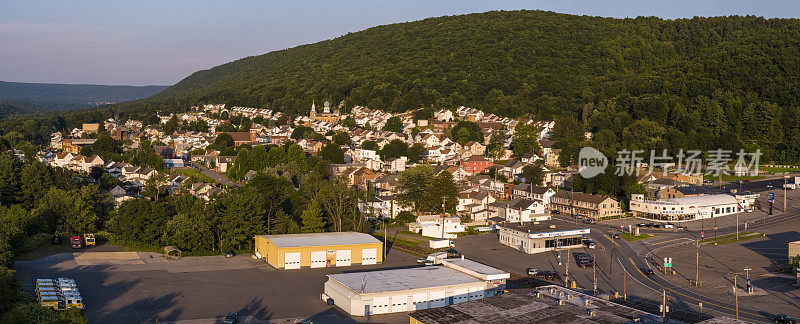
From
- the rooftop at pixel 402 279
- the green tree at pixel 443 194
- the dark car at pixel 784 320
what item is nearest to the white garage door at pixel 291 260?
the rooftop at pixel 402 279

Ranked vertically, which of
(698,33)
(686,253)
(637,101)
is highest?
(698,33)

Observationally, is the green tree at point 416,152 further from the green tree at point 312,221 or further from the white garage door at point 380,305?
the white garage door at point 380,305

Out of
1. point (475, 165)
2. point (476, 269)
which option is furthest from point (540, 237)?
point (475, 165)

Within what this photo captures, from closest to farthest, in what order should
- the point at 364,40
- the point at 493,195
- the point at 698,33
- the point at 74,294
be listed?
the point at 74,294 → the point at 493,195 → the point at 698,33 → the point at 364,40

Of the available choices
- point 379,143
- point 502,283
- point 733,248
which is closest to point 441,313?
point 502,283

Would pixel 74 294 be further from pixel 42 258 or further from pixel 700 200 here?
pixel 700 200

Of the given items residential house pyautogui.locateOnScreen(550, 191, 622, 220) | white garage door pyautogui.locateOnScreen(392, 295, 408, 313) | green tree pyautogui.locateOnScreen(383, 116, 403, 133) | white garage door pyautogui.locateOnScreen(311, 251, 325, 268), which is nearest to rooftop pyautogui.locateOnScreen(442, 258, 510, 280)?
white garage door pyautogui.locateOnScreen(392, 295, 408, 313)
